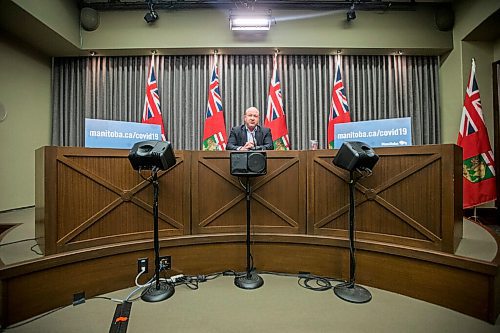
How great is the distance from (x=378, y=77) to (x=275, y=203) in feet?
10.9

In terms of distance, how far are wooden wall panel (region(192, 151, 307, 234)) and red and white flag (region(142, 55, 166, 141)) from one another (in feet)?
7.28

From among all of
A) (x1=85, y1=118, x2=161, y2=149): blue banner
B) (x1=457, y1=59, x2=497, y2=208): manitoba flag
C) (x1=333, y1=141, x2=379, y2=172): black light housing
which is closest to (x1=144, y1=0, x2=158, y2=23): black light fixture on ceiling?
(x1=85, y1=118, x2=161, y2=149): blue banner

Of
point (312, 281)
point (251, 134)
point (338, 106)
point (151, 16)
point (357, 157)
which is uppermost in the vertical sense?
point (151, 16)

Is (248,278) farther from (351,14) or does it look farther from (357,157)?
(351,14)

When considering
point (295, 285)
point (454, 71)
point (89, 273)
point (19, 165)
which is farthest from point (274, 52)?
point (19, 165)

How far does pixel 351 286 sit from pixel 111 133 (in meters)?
2.19

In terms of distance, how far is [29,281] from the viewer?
1.61m

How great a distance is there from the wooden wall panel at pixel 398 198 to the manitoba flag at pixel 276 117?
6.35ft

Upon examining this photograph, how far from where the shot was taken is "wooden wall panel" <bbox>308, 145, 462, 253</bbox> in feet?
5.76

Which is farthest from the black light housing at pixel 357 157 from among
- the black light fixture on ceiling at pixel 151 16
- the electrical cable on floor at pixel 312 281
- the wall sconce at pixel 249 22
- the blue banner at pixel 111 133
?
the black light fixture on ceiling at pixel 151 16

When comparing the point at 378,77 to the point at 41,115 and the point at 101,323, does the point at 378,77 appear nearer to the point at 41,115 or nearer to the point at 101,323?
the point at 101,323

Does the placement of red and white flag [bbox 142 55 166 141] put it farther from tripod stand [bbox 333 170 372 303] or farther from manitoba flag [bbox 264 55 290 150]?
tripod stand [bbox 333 170 372 303]

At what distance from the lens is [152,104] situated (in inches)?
163

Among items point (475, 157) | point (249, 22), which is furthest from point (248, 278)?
point (249, 22)
